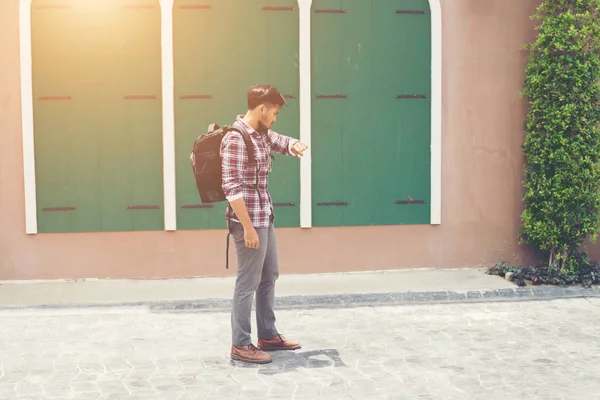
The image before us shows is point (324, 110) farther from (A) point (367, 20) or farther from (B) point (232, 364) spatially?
(B) point (232, 364)

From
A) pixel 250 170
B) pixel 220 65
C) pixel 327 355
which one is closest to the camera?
pixel 250 170

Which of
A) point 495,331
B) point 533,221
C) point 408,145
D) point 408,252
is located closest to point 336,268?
point 408,252

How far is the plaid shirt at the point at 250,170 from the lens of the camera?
634cm

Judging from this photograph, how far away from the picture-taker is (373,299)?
8.77 m

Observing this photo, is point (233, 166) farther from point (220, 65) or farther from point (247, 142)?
point (220, 65)

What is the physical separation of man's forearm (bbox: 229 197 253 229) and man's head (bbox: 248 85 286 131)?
23.2 inches

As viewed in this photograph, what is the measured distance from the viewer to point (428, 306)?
8.63 metres

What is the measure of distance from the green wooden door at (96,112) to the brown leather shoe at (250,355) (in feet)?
11.5

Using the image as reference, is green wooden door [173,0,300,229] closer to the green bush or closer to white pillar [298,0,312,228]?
white pillar [298,0,312,228]

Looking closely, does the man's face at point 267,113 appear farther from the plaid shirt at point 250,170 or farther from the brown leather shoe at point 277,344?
the brown leather shoe at point 277,344

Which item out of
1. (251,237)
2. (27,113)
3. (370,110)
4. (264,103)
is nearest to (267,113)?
(264,103)

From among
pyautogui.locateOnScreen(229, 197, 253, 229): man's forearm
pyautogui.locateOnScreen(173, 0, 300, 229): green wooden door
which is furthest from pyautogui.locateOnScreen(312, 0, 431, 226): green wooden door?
pyautogui.locateOnScreen(229, 197, 253, 229): man's forearm

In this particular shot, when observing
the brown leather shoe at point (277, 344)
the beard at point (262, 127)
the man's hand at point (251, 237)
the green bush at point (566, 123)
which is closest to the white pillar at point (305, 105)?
the green bush at point (566, 123)

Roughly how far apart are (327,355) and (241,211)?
1.30m
